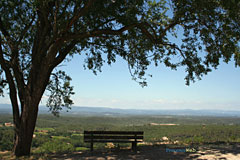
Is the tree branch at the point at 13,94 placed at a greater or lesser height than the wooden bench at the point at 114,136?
greater

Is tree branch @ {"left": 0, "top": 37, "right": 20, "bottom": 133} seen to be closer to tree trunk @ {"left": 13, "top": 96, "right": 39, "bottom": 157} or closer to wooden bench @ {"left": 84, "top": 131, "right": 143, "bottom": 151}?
tree trunk @ {"left": 13, "top": 96, "right": 39, "bottom": 157}

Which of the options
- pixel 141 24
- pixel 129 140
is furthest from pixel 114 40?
pixel 129 140

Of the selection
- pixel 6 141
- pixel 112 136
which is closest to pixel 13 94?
pixel 112 136

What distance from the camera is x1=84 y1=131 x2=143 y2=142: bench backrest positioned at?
9609mm

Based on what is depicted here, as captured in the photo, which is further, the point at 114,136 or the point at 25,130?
the point at 114,136

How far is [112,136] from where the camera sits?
964 centimetres

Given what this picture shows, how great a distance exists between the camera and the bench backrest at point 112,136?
9609mm

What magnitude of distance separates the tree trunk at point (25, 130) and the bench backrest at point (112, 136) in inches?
100

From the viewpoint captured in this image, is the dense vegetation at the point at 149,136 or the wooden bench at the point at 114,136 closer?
the wooden bench at the point at 114,136

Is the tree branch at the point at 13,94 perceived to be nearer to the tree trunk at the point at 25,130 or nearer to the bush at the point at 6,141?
the tree trunk at the point at 25,130

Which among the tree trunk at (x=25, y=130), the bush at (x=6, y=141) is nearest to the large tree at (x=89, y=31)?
the tree trunk at (x=25, y=130)

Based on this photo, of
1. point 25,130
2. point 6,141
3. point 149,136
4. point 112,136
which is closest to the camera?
point 25,130

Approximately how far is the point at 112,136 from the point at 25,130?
12.9 ft

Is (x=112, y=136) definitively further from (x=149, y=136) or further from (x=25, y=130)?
(x=149, y=136)
